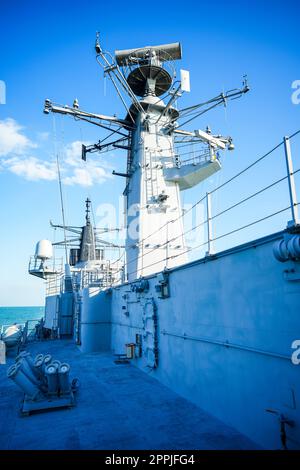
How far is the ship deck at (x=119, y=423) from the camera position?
4.36 m

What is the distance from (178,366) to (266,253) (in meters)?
3.97

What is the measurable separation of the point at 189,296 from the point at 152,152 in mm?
8132

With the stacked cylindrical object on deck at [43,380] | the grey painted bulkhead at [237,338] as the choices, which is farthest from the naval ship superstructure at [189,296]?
the stacked cylindrical object on deck at [43,380]

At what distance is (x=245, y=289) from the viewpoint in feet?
15.5

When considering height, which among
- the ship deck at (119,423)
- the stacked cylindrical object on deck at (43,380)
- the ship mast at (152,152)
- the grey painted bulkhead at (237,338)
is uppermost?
the ship mast at (152,152)

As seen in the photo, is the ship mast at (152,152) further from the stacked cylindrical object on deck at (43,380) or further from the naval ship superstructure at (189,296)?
the stacked cylindrical object on deck at (43,380)

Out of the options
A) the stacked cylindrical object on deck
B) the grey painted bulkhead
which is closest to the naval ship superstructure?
the grey painted bulkhead

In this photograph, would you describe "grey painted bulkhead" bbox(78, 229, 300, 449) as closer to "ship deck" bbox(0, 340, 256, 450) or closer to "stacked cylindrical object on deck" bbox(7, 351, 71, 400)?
"ship deck" bbox(0, 340, 256, 450)

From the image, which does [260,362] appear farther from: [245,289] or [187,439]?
[187,439]

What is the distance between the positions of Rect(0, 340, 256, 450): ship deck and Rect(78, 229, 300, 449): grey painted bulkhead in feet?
1.18

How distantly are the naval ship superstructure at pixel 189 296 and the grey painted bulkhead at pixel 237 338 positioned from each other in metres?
0.02

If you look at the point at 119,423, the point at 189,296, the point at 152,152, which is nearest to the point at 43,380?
the point at 119,423
